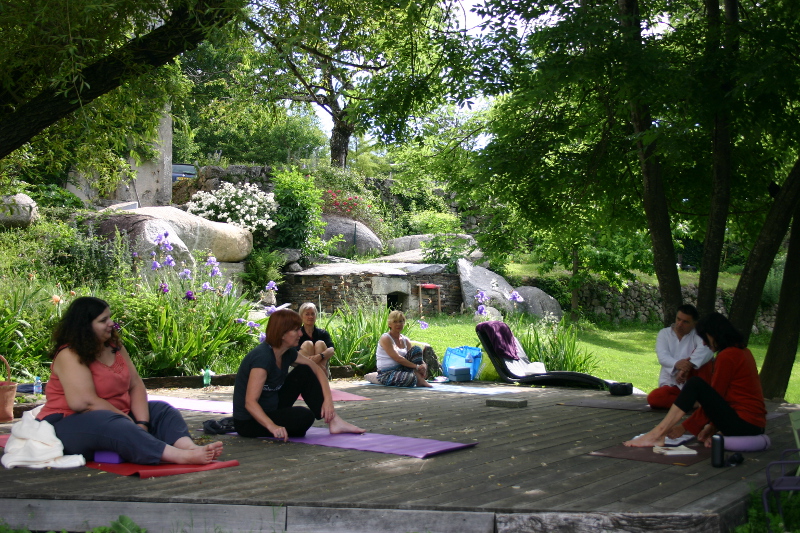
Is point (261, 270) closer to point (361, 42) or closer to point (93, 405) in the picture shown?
point (361, 42)

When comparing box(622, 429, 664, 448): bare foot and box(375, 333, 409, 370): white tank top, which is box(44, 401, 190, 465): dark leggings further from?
box(375, 333, 409, 370): white tank top

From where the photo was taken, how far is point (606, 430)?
5977mm

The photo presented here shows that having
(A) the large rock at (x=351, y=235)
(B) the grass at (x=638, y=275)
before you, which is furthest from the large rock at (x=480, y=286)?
(A) the large rock at (x=351, y=235)

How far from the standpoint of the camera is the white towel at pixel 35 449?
4.15 metres

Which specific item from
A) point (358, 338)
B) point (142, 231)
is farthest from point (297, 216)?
point (358, 338)

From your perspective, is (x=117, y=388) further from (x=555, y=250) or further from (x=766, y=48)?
(x=555, y=250)

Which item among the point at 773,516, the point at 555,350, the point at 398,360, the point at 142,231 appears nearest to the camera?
the point at 773,516

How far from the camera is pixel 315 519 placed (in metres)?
3.40

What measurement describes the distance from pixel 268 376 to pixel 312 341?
126 inches

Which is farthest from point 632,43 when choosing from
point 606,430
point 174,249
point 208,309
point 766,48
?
point 174,249

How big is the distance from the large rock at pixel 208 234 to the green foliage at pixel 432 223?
543cm

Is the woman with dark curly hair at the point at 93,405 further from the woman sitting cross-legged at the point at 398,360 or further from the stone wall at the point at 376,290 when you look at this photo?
the stone wall at the point at 376,290

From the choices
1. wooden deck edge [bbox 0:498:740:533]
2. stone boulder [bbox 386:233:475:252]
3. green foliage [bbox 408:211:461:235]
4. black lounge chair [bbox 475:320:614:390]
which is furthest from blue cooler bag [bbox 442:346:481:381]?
stone boulder [bbox 386:233:475:252]

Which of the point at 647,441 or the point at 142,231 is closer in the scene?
the point at 647,441
